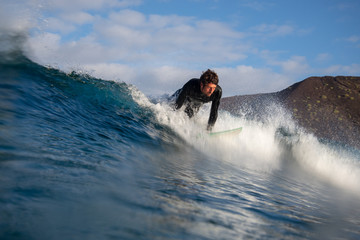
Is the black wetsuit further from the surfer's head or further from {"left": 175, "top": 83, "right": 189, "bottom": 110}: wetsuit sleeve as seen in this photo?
the surfer's head

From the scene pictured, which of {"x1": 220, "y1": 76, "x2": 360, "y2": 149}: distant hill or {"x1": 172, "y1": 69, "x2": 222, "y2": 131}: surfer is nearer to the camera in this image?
{"x1": 172, "y1": 69, "x2": 222, "y2": 131}: surfer

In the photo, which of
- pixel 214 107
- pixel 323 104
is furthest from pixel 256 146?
→ pixel 323 104

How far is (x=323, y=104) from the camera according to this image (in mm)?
43062

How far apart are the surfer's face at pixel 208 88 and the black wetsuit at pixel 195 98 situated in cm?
24

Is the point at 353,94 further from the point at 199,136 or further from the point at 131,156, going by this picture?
the point at 131,156

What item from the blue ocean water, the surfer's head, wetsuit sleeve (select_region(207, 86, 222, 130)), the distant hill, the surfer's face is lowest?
the blue ocean water

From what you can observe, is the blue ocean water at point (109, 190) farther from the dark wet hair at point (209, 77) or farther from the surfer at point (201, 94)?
the dark wet hair at point (209, 77)

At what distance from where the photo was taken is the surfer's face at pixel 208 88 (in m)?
6.06

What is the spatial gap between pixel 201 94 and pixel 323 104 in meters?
43.1

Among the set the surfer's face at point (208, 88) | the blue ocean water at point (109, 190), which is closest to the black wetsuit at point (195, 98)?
the surfer's face at point (208, 88)

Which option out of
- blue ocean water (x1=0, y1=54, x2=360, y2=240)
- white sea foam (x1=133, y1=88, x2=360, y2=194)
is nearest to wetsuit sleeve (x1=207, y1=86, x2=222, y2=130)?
white sea foam (x1=133, y1=88, x2=360, y2=194)

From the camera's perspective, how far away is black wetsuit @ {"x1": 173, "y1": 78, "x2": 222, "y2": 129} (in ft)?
21.6

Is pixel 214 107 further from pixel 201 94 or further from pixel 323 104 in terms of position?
pixel 323 104

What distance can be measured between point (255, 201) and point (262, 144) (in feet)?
23.4
